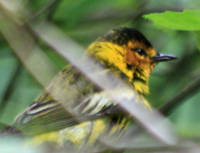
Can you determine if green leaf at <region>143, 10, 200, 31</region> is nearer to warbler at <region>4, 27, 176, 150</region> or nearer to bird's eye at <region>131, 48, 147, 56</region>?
warbler at <region>4, 27, 176, 150</region>

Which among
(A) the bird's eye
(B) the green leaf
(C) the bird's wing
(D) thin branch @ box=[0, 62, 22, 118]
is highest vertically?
(B) the green leaf

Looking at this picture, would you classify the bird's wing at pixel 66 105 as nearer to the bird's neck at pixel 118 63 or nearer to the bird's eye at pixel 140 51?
the bird's neck at pixel 118 63

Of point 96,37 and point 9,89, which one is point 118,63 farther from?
point 9,89

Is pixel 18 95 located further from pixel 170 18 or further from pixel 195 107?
pixel 170 18

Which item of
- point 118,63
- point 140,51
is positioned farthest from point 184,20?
point 140,51

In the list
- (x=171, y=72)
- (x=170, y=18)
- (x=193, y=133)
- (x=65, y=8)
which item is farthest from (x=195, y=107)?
(x=170, y=18)

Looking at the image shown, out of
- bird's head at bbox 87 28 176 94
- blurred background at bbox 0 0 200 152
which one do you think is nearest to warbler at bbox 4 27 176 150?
bird's head at bbox 87 28 176 94
